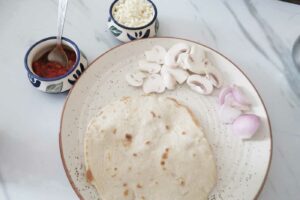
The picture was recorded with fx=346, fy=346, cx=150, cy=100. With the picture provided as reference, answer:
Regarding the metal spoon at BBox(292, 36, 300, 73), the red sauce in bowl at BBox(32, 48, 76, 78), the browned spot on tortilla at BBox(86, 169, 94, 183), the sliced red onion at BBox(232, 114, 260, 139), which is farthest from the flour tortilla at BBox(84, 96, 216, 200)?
the metal spoon at BBox(292, 36, 300, 73)

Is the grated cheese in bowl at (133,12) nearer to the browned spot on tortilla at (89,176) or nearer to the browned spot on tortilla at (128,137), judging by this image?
the browned spot on tortilla at (128,137)

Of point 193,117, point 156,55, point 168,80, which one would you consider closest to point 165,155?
point 193,117

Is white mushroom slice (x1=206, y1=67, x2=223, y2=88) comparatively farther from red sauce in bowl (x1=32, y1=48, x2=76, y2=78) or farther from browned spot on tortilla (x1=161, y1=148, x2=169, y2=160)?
red sauce in bowl (x1=32, y1=48, x2=76, y2=78)

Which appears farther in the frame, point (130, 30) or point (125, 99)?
point (130, 30)

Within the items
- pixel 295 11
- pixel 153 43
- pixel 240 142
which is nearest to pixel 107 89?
pixel 153 43

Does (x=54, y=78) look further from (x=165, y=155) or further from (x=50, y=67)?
(x=165, y=155)

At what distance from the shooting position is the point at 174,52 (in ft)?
3.76

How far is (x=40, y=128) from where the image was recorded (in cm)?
109

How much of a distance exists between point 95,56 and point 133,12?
0.68 ft

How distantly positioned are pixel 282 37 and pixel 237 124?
49 cm

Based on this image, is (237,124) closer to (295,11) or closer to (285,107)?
(285,107)

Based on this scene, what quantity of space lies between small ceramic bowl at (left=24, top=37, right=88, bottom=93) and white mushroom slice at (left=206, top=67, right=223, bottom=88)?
408 millimetres

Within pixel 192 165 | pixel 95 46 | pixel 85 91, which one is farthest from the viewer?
pixel 95 46

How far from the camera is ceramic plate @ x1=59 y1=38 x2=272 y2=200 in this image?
93cm
